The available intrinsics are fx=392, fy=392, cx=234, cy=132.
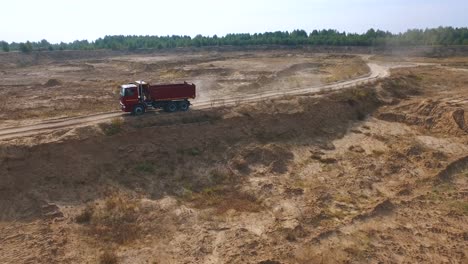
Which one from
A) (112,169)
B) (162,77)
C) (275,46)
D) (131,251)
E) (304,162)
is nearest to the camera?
(131,251)

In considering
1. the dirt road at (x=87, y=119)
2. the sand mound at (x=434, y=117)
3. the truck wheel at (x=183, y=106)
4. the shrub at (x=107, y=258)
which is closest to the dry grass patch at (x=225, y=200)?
the shrub at (x=107, y=258)

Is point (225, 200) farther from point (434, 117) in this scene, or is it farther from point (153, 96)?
point (434, 117)

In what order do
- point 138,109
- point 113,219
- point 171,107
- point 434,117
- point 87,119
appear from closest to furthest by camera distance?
point 113,219, point 87,119, point 138,109, point 171,107, point 434,117

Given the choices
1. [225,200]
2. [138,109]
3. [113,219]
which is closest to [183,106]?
[138,109]

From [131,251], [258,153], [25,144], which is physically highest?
[25,144]

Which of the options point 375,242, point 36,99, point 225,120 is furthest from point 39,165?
point 36,99

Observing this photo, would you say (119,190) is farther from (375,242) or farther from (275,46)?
(275,46)
